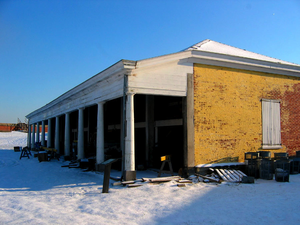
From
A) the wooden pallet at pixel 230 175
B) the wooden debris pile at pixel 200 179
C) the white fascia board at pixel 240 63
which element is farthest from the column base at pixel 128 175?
the white fascia board at pixel 240 63

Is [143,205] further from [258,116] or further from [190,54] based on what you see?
[258,116]

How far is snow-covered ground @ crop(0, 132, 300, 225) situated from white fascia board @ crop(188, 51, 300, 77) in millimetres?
5002

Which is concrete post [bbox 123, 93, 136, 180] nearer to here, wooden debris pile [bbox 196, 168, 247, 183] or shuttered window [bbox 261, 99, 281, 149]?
wooden debris pile [bbox 196, 168, 247, 183]

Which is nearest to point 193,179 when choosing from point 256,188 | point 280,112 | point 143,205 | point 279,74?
point 256,188

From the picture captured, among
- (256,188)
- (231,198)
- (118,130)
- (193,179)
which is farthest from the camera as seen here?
(118,130)

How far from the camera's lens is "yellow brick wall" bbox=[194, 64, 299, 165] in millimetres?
10578

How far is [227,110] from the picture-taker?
11.2 meters

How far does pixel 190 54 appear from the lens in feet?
34.2

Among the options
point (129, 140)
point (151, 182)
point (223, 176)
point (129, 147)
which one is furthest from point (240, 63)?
point (151, 182)

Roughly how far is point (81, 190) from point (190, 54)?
21.5 ft

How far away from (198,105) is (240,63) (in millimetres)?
2972

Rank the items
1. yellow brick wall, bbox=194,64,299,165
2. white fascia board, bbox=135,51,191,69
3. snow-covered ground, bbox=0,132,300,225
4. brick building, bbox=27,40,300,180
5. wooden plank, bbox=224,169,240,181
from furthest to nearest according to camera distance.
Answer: yellow brick wall, bbox=194,64,299,165 < wooden plank, bbox=224,169,240,181 < brick building, bbox=27,40,300,180 < white fascia board, bbox=135,51,191,69 < snow-covered ground, bbox=0,132,300,225

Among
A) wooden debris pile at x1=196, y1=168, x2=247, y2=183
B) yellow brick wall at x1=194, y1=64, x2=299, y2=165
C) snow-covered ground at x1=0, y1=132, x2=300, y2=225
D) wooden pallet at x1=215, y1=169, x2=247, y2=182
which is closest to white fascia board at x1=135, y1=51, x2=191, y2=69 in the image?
yellow brick wall at x1=194, y1=64, x2=299, y2=165

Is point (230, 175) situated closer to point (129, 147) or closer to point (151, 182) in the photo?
point (151, 182)
